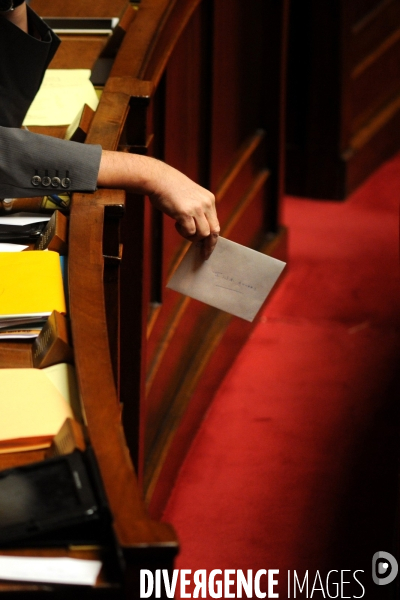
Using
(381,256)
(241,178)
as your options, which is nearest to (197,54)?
(241,178)

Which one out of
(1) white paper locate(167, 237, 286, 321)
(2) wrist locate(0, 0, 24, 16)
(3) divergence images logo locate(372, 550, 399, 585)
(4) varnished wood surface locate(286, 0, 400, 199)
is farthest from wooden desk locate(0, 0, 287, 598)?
(4) varnished wood surface locate(286, 0, 400, 199)

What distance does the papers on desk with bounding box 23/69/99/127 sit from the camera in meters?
1.58

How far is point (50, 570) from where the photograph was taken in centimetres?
72

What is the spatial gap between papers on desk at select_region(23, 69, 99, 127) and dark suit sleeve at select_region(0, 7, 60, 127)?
3cm

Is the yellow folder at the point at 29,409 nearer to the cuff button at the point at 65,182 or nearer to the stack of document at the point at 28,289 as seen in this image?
the stack of document at the point at 28,289

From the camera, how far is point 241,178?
283 cm

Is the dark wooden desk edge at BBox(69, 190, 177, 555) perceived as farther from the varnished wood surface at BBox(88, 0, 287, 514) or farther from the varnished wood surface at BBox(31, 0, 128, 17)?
the varnished wood surface at BBox(31, 0, 128, 17)

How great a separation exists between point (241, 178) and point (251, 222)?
20cm

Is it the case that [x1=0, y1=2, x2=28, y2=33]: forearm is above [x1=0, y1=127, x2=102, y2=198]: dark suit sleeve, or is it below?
above

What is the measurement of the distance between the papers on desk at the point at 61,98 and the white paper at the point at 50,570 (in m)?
1.00

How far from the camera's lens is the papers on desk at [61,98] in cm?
158

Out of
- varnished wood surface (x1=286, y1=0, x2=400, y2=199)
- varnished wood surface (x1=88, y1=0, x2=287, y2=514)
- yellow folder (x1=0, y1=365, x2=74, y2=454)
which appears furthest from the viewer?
varnished wood surface (x1=286, y1=0, x2=400, y2=199)

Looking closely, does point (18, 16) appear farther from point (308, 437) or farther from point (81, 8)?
point (308, 437)

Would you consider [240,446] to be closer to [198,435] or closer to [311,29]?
[198,435]
